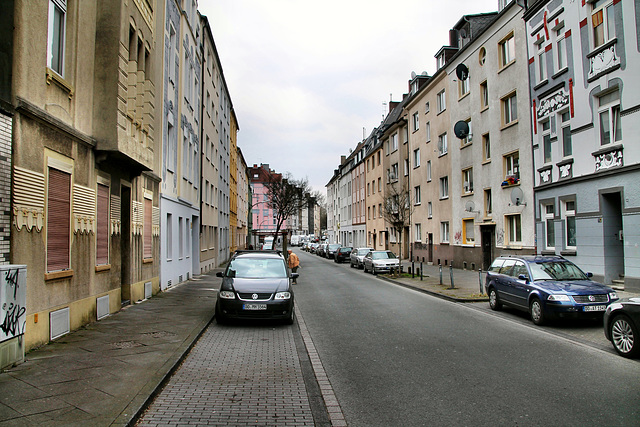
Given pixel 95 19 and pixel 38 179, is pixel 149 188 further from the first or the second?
pixel 38 179

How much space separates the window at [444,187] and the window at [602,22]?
14915 millimetres

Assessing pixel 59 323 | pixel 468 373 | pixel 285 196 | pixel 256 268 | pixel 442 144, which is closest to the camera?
pixel 468 373

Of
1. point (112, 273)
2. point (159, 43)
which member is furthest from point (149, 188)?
point (159, 43)

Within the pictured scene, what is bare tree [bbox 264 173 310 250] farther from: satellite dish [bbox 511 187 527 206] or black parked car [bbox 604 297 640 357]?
black parked car [bbox 604 297 640 357]

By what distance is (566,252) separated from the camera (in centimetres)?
1742

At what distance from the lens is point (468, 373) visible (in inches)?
254

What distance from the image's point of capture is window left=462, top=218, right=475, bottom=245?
2664 centimetres

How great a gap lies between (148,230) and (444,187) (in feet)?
70.0

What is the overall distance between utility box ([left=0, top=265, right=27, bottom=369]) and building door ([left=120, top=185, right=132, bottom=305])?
594 centimetres

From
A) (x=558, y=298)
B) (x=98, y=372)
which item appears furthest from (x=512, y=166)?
(x=98, y=372)

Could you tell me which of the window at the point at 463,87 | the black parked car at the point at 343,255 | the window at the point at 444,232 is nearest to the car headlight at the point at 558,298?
the window at the point at 463,87

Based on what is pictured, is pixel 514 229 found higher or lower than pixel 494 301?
higher

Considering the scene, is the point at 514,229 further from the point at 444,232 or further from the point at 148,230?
the point at 148,230

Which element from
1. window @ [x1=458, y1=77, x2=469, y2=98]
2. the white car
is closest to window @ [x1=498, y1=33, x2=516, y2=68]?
window @ [x1=458, y1=77, x2=469, y2=98]
